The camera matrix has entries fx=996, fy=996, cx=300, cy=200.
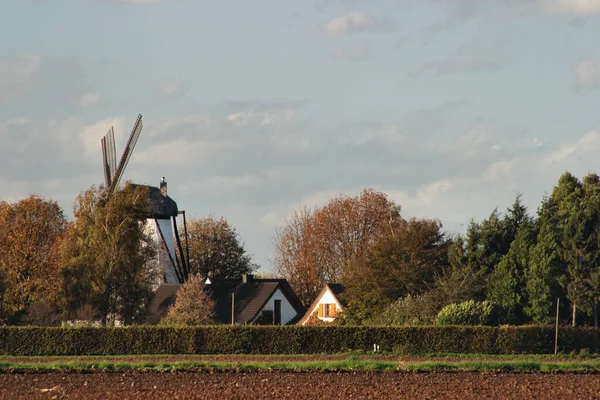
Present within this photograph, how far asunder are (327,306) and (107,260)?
1615cm

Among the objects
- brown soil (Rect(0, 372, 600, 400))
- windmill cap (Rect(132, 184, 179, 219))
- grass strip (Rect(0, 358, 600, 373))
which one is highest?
windmill cap (Rect(132, 184, 179, 219))

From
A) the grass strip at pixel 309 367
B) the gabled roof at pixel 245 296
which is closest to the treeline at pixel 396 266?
the gabled roof at pixel 245 296

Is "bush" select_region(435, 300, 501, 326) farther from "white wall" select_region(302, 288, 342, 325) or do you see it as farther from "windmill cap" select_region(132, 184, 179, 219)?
"windmill cap" select_region(132, 184, 179, 219)

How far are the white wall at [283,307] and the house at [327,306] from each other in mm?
2135

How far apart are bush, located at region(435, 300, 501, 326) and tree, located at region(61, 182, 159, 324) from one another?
23.5m

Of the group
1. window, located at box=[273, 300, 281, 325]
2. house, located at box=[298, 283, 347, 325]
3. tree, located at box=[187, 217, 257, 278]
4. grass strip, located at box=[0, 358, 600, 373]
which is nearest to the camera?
grass strip, located at box=[0, 358, 600, 373]

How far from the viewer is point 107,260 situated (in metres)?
66.6

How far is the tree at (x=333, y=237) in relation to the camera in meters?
86.4

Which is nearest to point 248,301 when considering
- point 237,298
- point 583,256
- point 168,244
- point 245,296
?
point 245,296

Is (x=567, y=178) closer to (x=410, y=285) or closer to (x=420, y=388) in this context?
(x=410, y=285)

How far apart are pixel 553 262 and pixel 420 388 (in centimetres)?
3145

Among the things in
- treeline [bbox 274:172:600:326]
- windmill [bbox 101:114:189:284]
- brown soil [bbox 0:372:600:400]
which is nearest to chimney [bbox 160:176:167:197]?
windmill [bbox 101:114:189:284]

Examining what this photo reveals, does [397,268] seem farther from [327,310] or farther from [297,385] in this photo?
[297,385]

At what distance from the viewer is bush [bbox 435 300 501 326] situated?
167 ft
